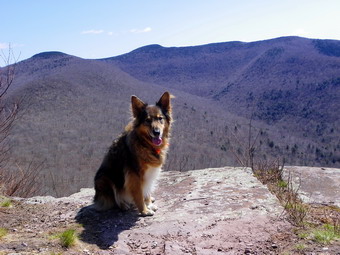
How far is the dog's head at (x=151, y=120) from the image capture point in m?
6.26

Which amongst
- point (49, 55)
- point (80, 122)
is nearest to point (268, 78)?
point (80, 122)

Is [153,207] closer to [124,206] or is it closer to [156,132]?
[124,206]

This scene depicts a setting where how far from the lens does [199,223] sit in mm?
5543

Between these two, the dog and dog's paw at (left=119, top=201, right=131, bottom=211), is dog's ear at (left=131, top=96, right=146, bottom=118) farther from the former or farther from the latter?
dog's paw at (left=119, top=201, right=131, bottom=211)

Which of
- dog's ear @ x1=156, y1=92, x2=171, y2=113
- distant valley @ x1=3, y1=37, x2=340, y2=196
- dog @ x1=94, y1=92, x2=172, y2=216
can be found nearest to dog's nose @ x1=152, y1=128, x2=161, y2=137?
dog @ x1=94, y1=92, x2=172, y2=216

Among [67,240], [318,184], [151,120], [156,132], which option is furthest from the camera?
[318,184]

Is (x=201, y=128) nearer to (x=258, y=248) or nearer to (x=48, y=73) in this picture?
(x=48, y=73)

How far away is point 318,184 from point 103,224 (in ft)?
17.9

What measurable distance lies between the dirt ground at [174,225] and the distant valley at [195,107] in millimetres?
9452

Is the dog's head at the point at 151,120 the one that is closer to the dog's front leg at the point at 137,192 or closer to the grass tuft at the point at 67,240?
the dog's front leg at the point at 137,192

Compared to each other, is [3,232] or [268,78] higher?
[268,78]

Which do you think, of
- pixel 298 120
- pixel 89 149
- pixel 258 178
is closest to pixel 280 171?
pixel 258 178

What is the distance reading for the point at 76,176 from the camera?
25047 mm

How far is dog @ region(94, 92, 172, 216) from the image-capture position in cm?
635
